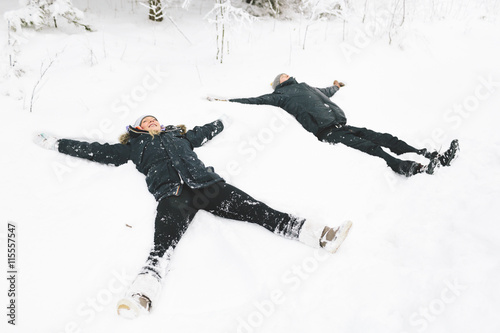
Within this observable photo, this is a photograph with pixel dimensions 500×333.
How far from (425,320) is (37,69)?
5373mm

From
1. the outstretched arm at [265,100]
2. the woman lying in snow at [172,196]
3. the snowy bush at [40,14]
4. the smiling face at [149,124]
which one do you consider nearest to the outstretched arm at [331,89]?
the outstretched arm at [265,100]

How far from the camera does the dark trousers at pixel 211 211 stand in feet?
8.06

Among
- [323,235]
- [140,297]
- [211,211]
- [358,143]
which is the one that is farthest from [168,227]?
[358,143]

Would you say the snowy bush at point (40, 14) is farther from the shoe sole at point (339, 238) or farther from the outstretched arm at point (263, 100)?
the shoe sole at point (339, 238)

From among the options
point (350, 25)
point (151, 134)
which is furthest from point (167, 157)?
point (350, 25)

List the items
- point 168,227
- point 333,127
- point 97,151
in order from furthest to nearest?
1. point 333,127
2. point 97,151
3. point 168,227

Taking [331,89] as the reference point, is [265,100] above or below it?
below

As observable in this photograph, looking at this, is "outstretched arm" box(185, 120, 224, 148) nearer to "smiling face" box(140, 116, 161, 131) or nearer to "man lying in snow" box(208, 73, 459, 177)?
"smiling face" box(140, 116, 161, 131)

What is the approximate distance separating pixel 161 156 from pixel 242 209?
3.07 feet

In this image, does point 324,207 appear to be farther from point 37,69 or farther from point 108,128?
point 37,69

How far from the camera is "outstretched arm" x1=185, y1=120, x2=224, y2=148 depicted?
340cm

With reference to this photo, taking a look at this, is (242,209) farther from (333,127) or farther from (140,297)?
(333,127)

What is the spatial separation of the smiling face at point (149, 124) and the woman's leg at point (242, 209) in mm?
916

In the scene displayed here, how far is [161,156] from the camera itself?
2.94m
